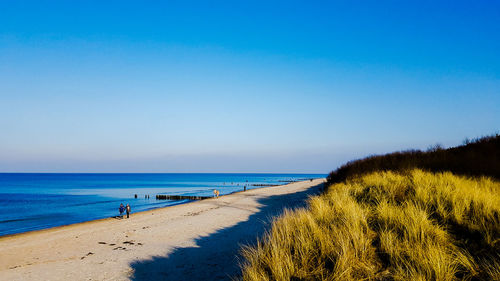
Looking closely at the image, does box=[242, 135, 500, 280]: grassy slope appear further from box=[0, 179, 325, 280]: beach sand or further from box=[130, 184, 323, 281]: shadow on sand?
box=[130, 184, 323, 281]: shadow on sand

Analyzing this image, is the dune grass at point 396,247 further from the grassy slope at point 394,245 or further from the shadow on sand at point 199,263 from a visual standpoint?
the shadow on sand at point 199,263

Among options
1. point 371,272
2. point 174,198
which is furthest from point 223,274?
point 174,198

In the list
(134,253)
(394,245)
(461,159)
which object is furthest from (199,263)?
(461,159)

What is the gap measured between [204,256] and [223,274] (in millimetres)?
1929

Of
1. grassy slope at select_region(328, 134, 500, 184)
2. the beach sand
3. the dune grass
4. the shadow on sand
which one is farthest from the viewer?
grassy slope at select_region(328, 134, 500, 184)

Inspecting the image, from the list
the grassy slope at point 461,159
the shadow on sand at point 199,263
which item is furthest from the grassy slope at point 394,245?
the grassy slope at point 461,159

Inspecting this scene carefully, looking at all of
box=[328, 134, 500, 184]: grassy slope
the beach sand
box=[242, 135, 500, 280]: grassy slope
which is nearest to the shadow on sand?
the beach sand

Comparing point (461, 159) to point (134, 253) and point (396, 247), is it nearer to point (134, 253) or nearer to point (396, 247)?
point (396, 247)

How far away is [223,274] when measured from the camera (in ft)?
22.8

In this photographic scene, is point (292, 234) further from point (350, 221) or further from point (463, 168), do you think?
point (463, 168)

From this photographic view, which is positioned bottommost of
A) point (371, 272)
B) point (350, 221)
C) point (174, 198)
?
point (174, 198)

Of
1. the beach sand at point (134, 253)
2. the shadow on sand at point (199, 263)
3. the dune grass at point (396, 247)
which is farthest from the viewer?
the beach sand at point (134, 253)

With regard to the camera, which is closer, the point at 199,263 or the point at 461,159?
the point at 199,263

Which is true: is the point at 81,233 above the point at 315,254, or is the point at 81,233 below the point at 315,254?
below
